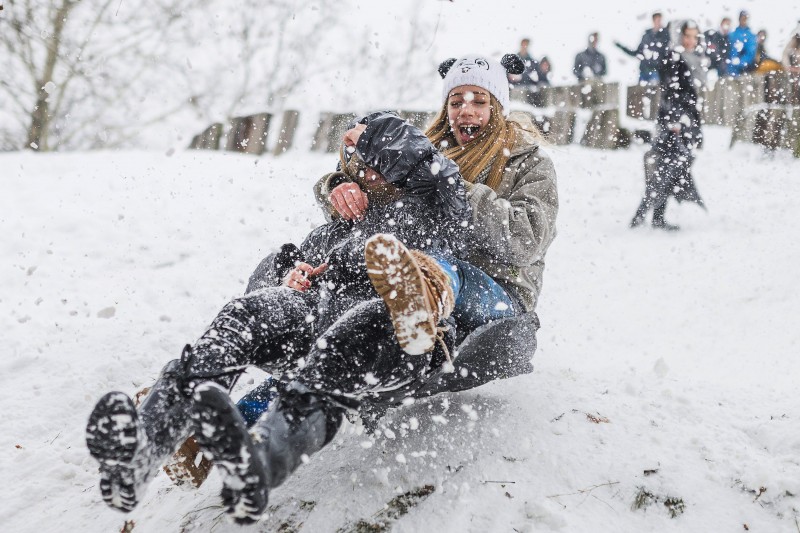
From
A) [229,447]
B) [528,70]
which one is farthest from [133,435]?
[528,70]

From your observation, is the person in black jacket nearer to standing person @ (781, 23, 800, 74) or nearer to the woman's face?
the woman's face

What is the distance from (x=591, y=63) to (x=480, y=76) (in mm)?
7237

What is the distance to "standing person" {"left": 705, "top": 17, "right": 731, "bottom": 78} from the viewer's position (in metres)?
7.98

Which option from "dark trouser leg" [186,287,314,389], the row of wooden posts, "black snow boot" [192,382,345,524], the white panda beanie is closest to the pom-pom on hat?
the white panda beanie

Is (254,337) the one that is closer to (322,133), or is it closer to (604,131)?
(322,133)

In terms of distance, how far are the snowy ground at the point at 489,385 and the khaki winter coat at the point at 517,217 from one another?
18.2 inches

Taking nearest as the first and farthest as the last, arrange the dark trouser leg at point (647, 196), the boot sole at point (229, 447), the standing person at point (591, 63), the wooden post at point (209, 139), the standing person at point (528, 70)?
1. the boot sole at point (229, 447)
2. the dark trouser leg at point (647, 196)
3. the wooden post at point (209, 139)
4. the standing person at point (528, 70)
5. the standing person at point (591, 63)

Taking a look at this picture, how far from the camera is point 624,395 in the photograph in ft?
7.57

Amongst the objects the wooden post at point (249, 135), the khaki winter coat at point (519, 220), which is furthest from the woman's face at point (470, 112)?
the wooden post at point (249, 135)

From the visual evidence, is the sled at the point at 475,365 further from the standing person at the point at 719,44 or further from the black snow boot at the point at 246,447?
the standing person at the point at 719,44

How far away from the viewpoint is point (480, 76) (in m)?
2.42

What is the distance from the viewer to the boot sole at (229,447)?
3.90 ft

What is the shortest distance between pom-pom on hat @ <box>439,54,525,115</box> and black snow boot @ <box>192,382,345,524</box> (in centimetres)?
156

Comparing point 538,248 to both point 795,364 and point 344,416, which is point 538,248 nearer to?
point 344,416
